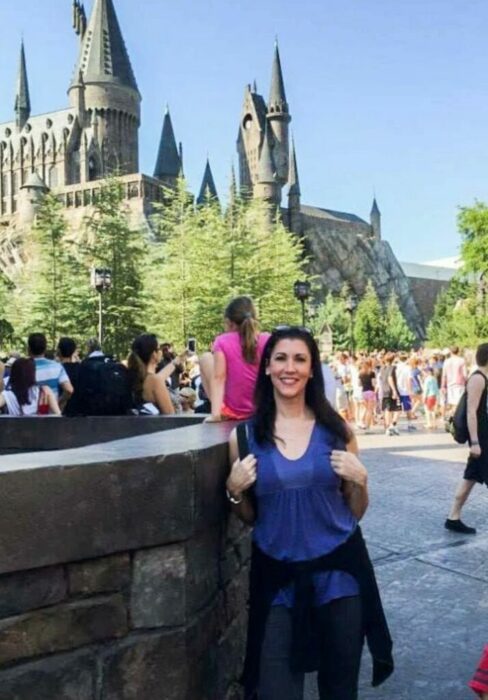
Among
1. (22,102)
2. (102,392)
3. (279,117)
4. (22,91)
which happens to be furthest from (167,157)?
(102,392)

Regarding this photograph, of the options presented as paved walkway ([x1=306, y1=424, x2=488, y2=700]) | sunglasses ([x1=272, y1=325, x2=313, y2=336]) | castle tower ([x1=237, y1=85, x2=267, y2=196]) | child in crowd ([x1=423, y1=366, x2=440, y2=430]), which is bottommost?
paved walkway ([x1=306, y1=424, x2=488, y2=700])

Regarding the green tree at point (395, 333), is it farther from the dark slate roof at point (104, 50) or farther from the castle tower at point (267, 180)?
the dark slate roof at point (104, 50)

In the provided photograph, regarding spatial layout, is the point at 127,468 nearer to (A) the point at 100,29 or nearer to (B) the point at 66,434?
(B) the point at 66,434

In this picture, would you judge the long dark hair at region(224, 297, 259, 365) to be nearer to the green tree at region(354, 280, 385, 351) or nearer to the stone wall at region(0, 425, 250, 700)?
the stone wall at region(0, 425, 250, 700)

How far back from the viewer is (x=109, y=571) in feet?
8.53

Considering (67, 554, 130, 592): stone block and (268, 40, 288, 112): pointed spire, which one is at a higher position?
(268, 40, 288, 112): pointed spire

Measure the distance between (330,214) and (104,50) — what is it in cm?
3899

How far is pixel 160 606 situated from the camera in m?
2.70

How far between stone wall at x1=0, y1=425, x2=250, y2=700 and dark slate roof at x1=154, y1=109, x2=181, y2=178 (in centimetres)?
9226

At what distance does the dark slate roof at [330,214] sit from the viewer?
362 feet

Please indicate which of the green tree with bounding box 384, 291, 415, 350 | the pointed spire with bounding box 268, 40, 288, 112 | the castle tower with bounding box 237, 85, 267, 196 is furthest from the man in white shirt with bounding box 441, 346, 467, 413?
the pointed spire with bounding box 268, 40, 288, 112

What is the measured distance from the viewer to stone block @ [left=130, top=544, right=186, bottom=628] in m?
2.66

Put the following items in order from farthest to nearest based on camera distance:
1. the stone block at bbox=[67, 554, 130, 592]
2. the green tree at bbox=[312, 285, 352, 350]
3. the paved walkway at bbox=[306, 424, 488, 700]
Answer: the green tree at bbox=[312, 285, 352, 350]
the paved walkway at bbox=[306, 424, 488, 700]
the stone block at bbox=[67, 554, 130, 592]

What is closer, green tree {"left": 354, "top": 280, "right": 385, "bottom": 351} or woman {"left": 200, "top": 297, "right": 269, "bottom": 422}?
woman {"left": 200, "top": 297, "right": 269, "bottom": 422}
